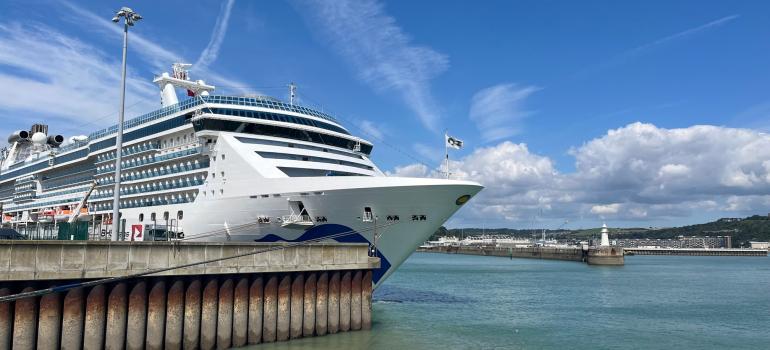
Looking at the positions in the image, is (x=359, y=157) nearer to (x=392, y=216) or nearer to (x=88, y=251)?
(x=392, y=216)

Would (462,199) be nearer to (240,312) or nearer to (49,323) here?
(240,312)

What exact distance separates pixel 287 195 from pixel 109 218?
20.9 metres

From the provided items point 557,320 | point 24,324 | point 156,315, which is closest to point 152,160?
point 156,315

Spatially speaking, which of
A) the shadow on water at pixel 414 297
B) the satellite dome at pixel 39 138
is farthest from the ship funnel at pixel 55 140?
the shadow on water at pixel 414 297

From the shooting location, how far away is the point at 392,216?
2850 cm

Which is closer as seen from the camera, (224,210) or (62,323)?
(62,323)

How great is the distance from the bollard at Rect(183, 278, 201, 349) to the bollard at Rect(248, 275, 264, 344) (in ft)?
Result: 6.54

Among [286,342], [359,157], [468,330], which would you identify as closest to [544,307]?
[468,330]

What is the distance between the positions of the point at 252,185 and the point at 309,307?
9.08 m

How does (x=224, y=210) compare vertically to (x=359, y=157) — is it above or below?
below

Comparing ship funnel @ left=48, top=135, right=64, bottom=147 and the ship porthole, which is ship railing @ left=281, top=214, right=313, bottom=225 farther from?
ship funnel @ left=48, top=135, right=64, bottom=147

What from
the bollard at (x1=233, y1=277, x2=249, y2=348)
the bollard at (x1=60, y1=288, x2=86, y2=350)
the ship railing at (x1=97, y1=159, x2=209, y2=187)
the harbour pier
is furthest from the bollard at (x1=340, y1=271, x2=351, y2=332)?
the ship railing at (x1=97, y1=159, x2=209, y2=187)

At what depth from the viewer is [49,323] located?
17.6 meters

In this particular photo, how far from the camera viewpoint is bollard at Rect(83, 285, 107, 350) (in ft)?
59.6
